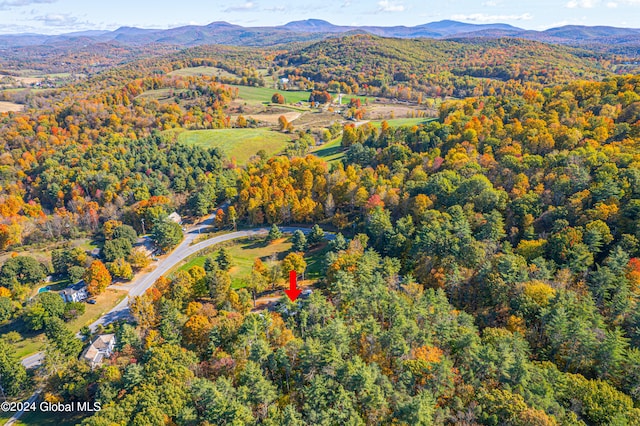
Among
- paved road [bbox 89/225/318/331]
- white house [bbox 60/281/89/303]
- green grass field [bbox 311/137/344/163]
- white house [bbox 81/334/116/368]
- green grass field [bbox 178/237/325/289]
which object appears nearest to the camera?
white house [bbox 81/334/116/368]

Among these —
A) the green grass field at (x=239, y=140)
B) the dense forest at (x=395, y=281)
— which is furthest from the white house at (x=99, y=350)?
the green grass field at (x=239, y=140)

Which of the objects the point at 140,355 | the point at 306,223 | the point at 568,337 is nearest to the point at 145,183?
the point at 306,223

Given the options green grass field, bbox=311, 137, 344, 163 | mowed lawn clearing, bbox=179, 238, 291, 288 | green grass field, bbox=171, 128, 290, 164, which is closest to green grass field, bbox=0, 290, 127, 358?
mowed lawn clearing, bbox=179, 238, 291, 288

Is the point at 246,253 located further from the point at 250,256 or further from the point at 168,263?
the point at 168,263

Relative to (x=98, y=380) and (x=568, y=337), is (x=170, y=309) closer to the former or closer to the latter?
(x=98, y=380)

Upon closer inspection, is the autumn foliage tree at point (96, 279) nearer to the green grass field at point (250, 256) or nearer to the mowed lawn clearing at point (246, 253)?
the green grass field at point (250, 256)

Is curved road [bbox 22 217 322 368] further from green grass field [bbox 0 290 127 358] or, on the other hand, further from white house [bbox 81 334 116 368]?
white house [bbox 81 334 116 368]
